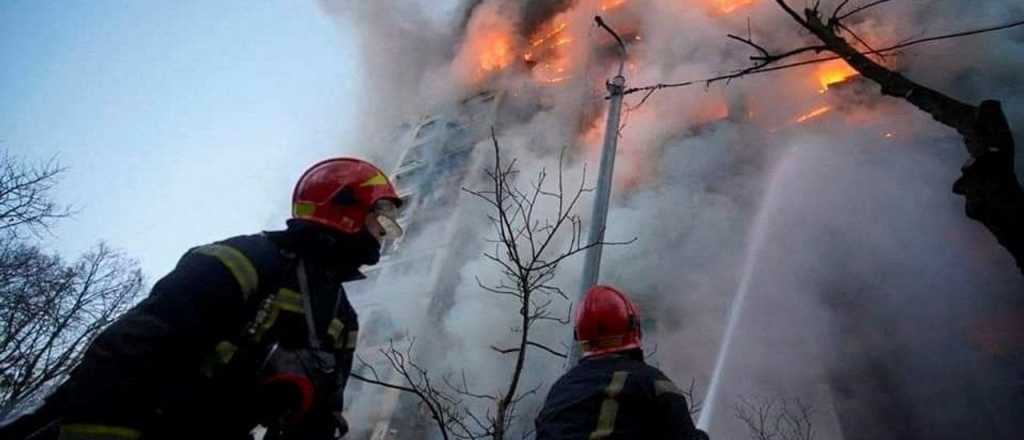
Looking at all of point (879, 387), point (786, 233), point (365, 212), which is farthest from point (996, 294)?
point (365, 212)

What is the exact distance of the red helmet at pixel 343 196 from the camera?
7.67ft

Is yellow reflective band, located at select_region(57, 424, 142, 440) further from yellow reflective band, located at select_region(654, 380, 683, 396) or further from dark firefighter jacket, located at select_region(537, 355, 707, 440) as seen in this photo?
yellow reflective band, located at select_region(654, 380, 683, 396)

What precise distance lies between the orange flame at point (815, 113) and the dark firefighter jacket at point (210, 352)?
22.2 m

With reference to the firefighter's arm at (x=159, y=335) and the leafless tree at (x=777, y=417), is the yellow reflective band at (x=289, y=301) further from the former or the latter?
the leafless tree at (x=777, y=417)

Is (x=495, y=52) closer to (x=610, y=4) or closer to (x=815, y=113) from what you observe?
(x=610, y=4)

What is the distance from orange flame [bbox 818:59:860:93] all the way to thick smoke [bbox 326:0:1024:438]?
0.36 m

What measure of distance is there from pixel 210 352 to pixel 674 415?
1.92 m

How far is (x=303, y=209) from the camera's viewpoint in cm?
234

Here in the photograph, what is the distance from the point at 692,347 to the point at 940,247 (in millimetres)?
7164

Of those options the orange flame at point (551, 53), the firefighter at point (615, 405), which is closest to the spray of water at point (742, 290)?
the firefighter at point (615, 405)

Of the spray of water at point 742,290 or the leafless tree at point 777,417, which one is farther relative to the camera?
the spray of water at point 742,290

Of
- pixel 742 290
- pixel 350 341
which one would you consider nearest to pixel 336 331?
pixel 350 341

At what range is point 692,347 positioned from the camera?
16422 mm

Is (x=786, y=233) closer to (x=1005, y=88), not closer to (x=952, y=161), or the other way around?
(x=952, y=161)
